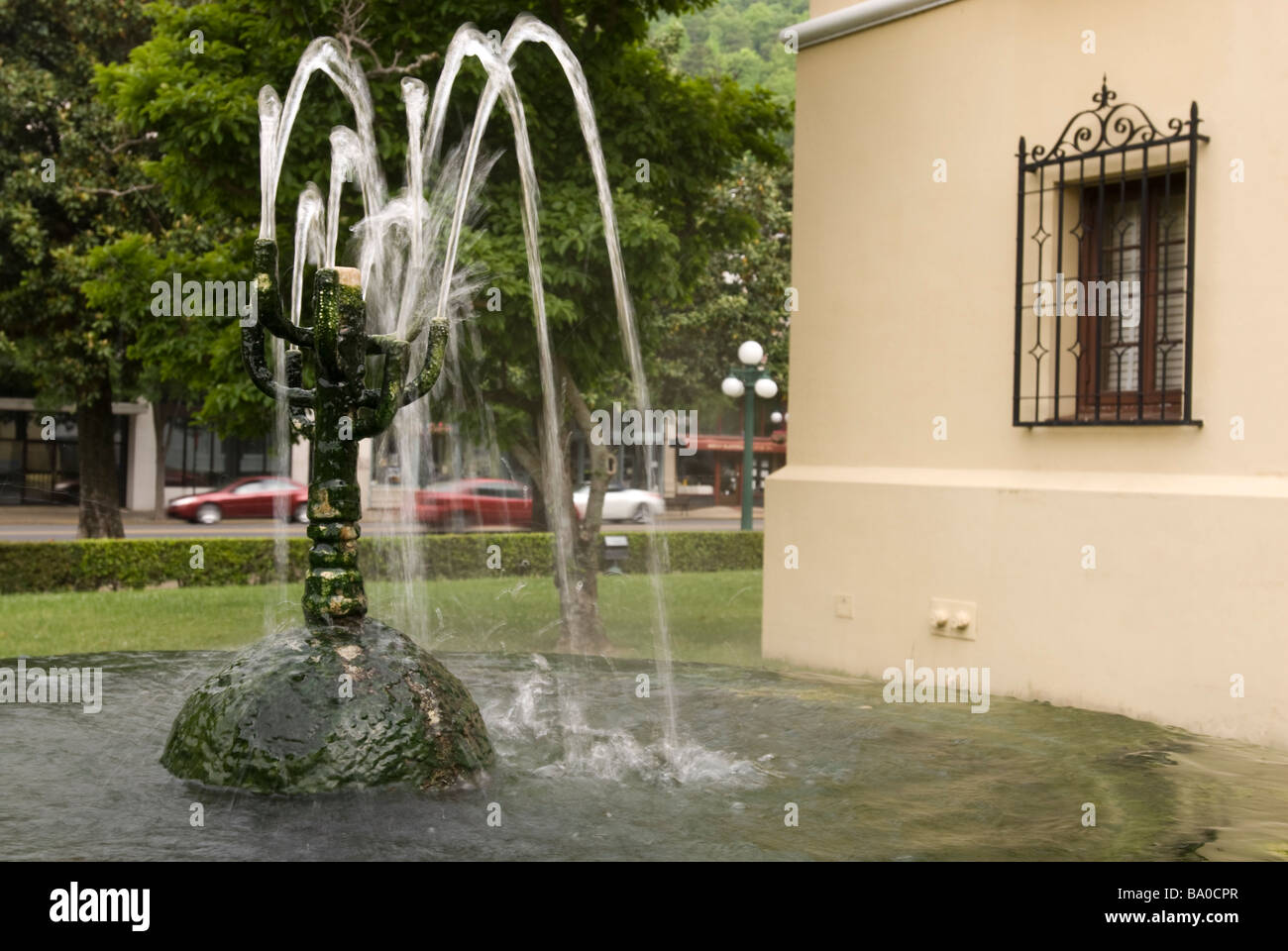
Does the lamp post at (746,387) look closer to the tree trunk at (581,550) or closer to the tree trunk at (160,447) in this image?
the tree trunk at (581,550)

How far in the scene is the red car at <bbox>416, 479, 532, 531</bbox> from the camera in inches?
A: 1078

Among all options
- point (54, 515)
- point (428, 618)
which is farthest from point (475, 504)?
point (428, 618)

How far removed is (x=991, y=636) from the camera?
8258mm

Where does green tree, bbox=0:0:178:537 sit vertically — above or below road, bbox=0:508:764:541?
above

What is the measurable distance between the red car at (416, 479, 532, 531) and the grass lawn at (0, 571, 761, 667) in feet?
31.2

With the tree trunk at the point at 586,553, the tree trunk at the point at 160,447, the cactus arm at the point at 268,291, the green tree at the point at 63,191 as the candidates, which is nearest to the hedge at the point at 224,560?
the green tree at the point at 63,191

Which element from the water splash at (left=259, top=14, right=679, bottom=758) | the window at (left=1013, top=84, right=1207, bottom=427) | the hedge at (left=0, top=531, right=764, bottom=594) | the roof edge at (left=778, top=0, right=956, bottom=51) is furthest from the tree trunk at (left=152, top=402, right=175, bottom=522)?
the window at (left=1013, top=84, right=1207, bottom=427)

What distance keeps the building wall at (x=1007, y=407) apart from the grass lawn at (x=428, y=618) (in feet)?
6.19

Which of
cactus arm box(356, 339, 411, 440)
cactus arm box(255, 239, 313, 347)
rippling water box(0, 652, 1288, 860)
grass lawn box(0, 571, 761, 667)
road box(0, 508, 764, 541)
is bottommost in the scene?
road box(0, 508, 764, 541)

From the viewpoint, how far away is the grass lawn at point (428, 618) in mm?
11695

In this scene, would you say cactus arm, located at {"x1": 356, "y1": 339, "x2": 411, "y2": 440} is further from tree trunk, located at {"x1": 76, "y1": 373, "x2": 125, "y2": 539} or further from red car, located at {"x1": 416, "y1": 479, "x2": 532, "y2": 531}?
red car, located at {"x1": 416, "y1": 479, "x2": 532, "y2": 531}

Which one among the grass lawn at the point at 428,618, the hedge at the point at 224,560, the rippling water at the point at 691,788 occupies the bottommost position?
the grass lawn at the point at 428,618

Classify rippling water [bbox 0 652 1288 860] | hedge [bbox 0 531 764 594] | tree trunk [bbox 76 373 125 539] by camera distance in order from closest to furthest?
rippling water [bbox 0 652 1288 860] → hedge [bbox 0 531 764 594] → tree trunk [bbox 76 373 125 539]
